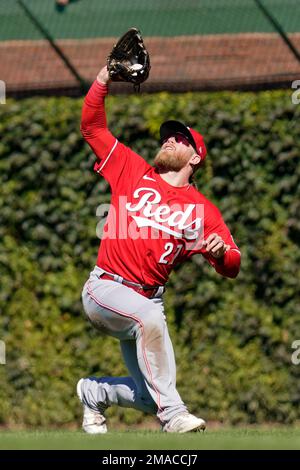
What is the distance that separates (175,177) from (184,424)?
1.71 meters

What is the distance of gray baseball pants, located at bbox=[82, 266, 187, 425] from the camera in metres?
7.35

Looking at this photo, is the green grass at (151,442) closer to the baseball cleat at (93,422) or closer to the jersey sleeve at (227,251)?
the baseball cleat at (93,422)

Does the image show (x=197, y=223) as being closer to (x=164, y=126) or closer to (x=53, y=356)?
Answer: (x=164, y=126)

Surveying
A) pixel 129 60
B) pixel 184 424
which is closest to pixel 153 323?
pixel 184 424

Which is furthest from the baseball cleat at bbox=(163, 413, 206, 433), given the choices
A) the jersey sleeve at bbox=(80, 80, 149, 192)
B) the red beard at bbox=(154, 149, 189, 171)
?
the red beard at bbox=(154, 149, 189, 171)

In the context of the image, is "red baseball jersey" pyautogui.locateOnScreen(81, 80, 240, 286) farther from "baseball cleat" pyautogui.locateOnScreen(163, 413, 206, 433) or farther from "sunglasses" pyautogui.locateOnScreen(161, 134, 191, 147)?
"baseball cleat" pyautogui.locateOnScreen(163, 413, 206, 433)

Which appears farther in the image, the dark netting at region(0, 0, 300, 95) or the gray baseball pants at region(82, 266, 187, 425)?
the dark netting at region(0, 0, 300, 95)

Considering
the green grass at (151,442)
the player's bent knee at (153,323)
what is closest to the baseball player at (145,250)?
the player's bent knee at (153,323)

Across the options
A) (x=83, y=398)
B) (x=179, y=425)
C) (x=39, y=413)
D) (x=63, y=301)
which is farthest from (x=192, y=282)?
(x=179, y=425)

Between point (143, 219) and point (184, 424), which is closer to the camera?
point (184, 424)

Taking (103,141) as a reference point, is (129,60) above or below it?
above

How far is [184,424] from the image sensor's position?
7.23 m

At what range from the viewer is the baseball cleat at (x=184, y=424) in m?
7.23

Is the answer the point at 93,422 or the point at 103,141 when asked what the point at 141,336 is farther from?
the point at 103,141
